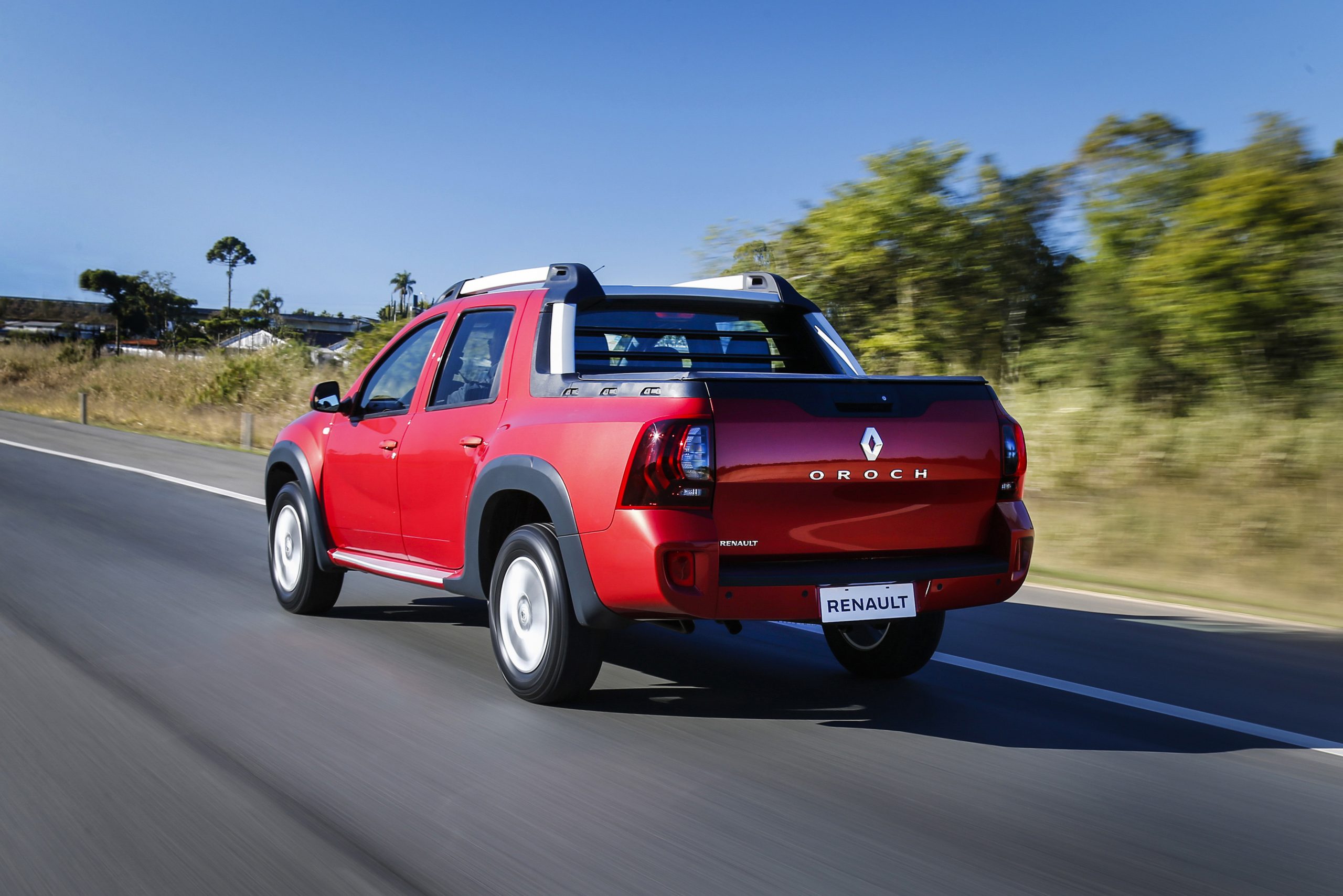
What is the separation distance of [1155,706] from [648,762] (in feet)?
7.93

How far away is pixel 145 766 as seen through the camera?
4270 mm

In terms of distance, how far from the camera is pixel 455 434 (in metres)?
5.75

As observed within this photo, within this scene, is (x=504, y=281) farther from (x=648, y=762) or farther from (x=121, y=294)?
(x=121, y=294)

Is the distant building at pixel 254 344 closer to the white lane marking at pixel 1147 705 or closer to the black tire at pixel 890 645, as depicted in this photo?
the white lane marking at pixel 1147 705

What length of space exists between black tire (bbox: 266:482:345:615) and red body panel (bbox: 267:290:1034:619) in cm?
169

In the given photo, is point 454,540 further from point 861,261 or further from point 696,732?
point 861,261

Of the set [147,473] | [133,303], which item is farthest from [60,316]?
[147,473]

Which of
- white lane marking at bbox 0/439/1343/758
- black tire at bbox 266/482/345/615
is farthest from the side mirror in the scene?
white lane marking at bbox 0/439/1343/758

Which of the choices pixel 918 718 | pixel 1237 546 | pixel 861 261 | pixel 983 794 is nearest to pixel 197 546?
pixel 918 718

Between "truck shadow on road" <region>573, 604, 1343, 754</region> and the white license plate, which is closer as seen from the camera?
the white license plate

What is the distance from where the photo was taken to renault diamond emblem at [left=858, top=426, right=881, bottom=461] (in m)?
4.73

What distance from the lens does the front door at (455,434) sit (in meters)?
5.62

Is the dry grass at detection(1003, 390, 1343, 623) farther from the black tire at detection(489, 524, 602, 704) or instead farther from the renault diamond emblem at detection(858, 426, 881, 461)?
the black tire at detection(489, 524, 602, 704)

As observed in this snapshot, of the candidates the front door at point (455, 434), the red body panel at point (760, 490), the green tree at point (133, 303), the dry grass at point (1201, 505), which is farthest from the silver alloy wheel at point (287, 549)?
the green tree at point (133, 303)
